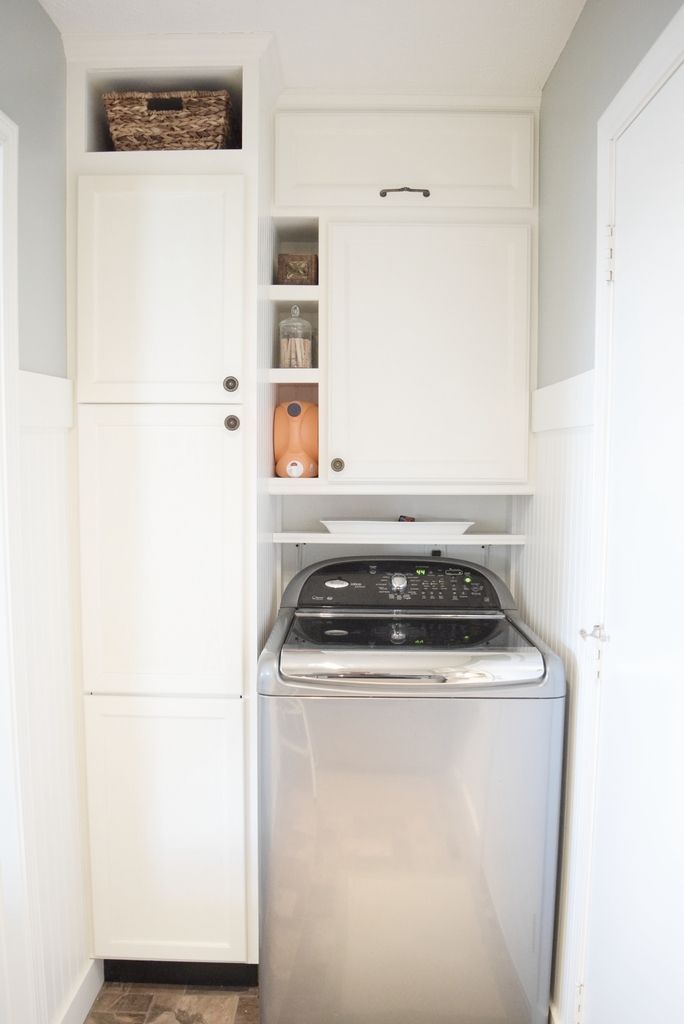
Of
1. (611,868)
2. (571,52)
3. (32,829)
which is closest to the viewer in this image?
(611,868)

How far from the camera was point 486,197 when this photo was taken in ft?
5.79

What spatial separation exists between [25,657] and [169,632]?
1.15 feet

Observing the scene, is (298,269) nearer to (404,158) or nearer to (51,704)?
(404,158)

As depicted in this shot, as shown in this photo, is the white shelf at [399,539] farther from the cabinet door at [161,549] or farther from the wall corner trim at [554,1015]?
the wall corner trim at [554,1015]

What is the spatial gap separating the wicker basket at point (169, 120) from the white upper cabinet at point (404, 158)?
0.22 m

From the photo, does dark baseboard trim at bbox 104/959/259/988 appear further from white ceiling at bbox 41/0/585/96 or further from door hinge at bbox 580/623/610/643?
white ceiling at bbox 41/0/585/96

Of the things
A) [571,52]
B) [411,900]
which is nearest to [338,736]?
[411,900]

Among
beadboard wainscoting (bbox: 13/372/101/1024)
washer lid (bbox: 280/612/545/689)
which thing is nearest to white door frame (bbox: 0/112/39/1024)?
beadboard wainscoting (bbox: 13/372/101/1024)

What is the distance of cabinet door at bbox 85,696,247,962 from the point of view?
5.36 feet

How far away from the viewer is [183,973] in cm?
173

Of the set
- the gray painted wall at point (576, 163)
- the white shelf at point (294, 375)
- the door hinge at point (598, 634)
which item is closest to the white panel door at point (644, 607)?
the door hinge at point (598, 634)

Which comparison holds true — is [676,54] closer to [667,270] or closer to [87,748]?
[667,270]

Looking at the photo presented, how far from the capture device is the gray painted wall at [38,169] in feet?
4.39

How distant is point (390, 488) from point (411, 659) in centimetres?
53
